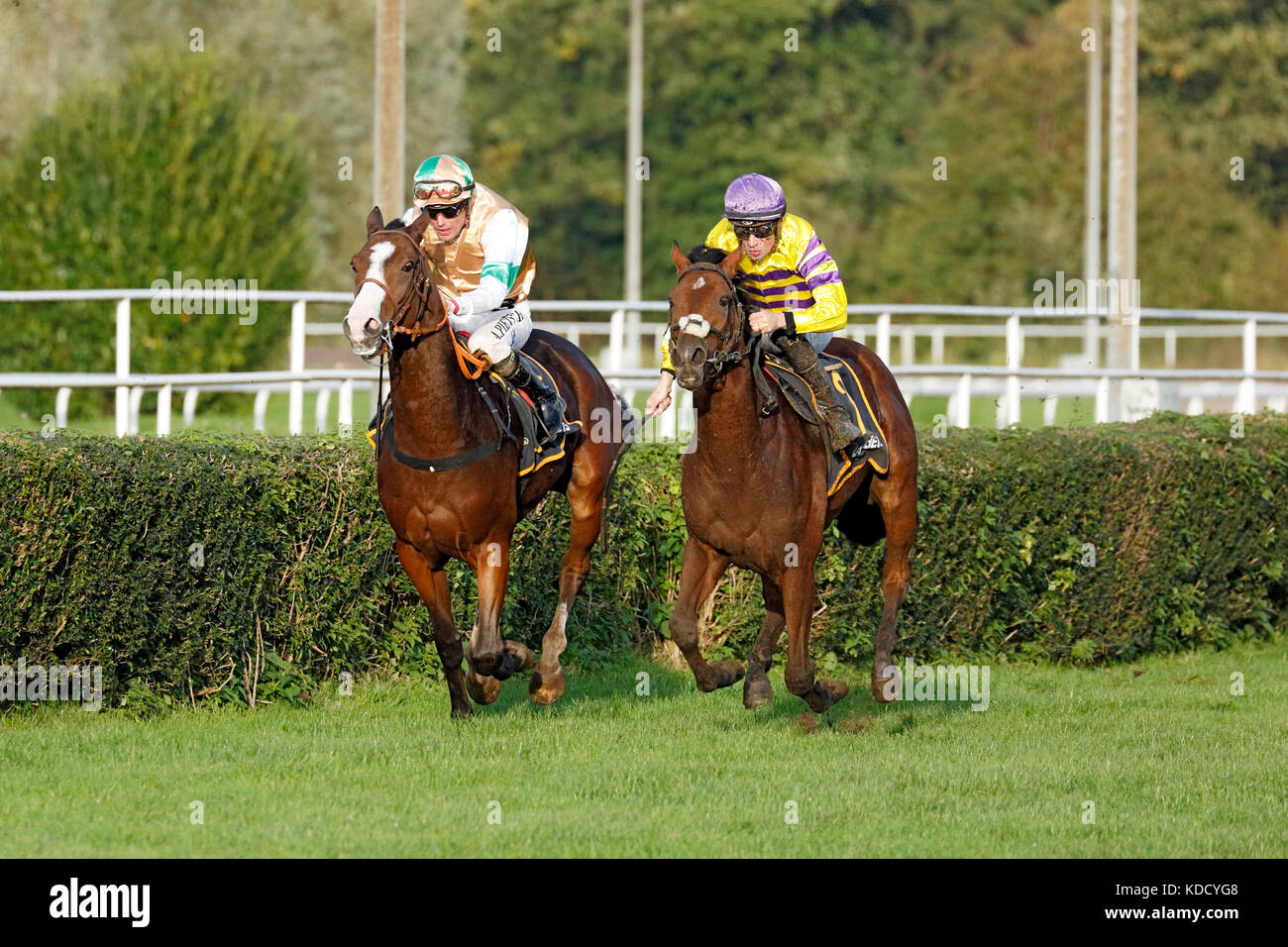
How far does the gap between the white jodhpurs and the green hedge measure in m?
1.13

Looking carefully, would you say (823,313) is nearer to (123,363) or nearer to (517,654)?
(517,654)

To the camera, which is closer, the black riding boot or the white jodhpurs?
the white jodhpurs

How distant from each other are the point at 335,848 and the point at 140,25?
3615cm

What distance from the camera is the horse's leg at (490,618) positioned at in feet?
25.6

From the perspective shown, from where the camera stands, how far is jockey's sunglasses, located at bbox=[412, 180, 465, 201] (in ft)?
26.2

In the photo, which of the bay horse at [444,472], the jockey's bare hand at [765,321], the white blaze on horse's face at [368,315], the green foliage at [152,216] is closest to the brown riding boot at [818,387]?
the jockey's bare hand at [765,321]

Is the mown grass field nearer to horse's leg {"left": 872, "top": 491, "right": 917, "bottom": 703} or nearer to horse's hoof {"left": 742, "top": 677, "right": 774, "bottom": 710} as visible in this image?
horse's hoof {"left": 742, "top": 677, "right": 774, "bottom": 710}

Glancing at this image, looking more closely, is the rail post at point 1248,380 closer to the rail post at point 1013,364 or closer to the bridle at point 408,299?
the rail post at point 1013,364

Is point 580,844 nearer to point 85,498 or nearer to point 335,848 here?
point 335,848

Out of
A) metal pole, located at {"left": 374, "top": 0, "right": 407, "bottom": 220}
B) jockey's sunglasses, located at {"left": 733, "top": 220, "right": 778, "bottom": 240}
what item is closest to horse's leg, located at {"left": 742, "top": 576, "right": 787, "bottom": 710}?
jockey's sunglasses, located at {"left": 733, "top": 220, "right": 778, "bottom": 240}

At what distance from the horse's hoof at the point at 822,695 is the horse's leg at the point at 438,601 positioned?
1.50 metres

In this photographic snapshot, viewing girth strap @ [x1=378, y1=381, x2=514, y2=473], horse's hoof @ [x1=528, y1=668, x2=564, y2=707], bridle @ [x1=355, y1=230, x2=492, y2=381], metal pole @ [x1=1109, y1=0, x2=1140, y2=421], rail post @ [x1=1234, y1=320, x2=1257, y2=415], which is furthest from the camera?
metal pole @ [x1=1109, y1=0, x2=1140, y2=421]

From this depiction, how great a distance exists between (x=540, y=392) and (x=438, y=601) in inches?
41.8
